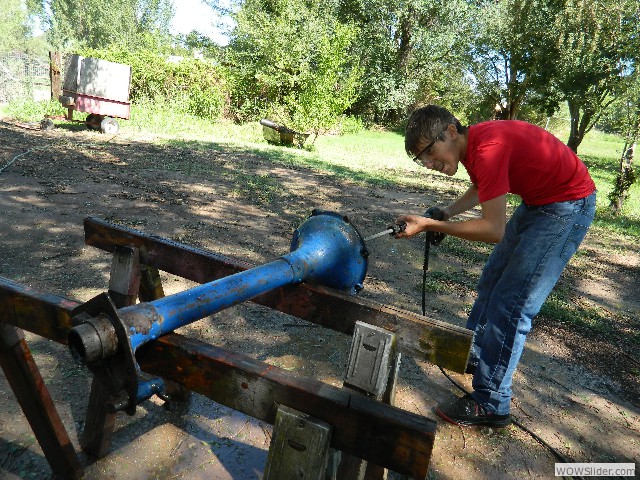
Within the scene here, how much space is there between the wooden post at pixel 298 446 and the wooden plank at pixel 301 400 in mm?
26

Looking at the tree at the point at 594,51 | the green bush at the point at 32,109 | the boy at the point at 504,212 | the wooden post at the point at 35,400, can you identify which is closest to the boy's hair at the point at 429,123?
the boy at the point at 504,212

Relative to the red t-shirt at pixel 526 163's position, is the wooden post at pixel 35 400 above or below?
below

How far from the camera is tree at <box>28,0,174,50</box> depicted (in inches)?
2283

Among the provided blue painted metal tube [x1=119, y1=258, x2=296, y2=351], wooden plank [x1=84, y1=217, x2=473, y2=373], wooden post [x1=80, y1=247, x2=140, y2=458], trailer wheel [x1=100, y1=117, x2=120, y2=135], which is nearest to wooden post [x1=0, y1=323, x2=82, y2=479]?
wooden post [x1=80, y1=247, x2=140, y2=458]

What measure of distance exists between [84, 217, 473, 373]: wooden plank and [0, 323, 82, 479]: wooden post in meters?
0.63

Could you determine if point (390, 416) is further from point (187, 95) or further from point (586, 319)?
point (187, 95)

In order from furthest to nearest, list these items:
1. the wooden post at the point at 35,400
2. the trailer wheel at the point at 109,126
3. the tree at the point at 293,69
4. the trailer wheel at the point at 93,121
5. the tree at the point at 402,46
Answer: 1. the tree at the point at 402,46
2. the tree at the point at 293,69
3. the trailer wheel at the point at 93,121
4. the trailer wheel at the point at 109,126
5. the wooden post at the point at 35,400

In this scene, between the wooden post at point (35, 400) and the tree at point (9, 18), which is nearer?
the wooden post at point (35, 400)

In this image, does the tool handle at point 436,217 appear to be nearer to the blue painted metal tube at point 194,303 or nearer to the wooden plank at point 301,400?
the blue painted metal tube at point 194,303

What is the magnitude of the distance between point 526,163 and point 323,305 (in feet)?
4.57

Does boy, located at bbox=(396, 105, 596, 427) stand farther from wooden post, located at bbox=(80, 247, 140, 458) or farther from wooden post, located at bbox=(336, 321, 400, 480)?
wooden post, located at bbox=(80, 247, 140, 458)

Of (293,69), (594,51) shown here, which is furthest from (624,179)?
(293,69)

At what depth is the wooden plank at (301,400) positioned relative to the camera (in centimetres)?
111

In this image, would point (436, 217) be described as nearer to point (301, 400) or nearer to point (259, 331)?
point (259, 331)
